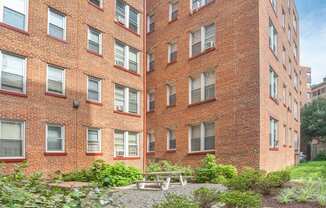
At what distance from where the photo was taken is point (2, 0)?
49.1 ft

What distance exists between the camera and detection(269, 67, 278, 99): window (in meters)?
20.9

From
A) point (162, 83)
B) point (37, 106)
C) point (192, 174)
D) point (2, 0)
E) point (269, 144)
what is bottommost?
point (192, 174)

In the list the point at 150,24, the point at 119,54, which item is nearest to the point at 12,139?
the point at 119,54

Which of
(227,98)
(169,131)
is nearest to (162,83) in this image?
(169,131)

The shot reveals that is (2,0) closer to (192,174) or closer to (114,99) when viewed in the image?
(114,99)

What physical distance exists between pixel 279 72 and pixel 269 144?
247 inches

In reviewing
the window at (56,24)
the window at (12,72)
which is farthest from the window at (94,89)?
the window at (12,72)

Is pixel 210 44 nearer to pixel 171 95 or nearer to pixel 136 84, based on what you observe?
pixel 171 95

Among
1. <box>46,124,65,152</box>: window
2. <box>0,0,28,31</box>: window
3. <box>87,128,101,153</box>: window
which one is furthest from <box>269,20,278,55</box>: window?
<box>0,0,28,31</box>: window

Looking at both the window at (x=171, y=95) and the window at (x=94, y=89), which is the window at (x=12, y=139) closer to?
the window at (x=94, y=89)

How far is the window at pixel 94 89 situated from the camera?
19516mm

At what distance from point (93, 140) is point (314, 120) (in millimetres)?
29107

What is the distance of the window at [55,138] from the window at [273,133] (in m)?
11.3

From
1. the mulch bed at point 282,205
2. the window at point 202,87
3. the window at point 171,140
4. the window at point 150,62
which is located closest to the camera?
the mulch bed at point 282,205
